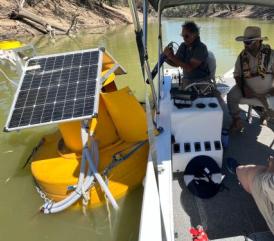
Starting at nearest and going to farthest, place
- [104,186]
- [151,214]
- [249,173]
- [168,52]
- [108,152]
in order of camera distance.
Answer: [249,173] → [151,214] → [104,186] → [108,152] → [168,52]

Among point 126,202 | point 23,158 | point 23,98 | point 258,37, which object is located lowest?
point 23,158

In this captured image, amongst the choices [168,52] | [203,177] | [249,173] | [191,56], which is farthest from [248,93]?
[249,173]

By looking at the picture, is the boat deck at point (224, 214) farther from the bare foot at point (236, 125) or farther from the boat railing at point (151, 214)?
the bare foot at point (236, 125)

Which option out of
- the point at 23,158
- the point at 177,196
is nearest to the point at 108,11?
the point at 23,158

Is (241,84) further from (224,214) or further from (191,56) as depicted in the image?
(224,214)

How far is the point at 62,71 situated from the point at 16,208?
171cm

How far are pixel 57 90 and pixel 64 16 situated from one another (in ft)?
74.3

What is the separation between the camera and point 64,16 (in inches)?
962

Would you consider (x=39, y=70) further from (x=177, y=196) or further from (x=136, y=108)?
(x=177, y=196)

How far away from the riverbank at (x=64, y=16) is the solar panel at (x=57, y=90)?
15438mm

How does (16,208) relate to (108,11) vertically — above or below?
above

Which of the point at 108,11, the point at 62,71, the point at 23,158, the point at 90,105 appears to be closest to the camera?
the point at 90,105

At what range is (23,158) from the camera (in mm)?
4898

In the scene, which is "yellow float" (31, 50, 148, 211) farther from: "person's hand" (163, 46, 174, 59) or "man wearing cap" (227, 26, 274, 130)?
"man wearing cap" (227, 26, 274, 130)
